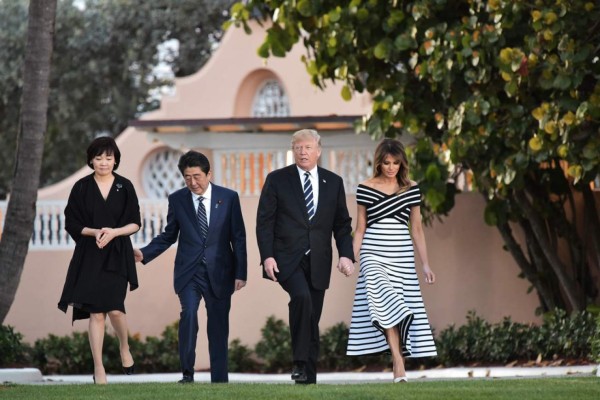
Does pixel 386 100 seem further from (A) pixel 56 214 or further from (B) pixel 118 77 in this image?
(B) pixel 118 77

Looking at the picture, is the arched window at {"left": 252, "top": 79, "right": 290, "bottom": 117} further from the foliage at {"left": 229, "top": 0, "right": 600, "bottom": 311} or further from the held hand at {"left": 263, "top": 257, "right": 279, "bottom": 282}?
the held hand at {"left": 263, "top": 257, "right": 279, "bottom": 282}

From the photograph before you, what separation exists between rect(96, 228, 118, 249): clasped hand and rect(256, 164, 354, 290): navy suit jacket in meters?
1.10

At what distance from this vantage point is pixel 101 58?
1344 inches

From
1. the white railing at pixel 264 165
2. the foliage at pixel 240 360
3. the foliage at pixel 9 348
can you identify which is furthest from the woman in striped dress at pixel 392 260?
the foliage at pixel 240 360

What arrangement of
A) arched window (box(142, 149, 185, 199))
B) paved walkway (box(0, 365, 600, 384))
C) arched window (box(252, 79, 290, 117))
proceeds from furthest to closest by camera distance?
1. arched window (box(142, 149, 185, 199))
2. arched window (box(252, 79, 290, 117))
3. paved walkway (box(0, 365, 600, 384))

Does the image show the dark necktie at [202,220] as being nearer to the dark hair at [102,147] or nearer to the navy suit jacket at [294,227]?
the navy suit jacket at [294,227]

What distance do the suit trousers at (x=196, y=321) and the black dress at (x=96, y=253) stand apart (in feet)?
1.62

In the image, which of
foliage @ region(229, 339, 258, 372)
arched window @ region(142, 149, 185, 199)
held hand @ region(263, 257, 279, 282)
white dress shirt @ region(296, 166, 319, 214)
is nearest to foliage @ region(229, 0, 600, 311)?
foliage @ region(229, 339, 258, 372)

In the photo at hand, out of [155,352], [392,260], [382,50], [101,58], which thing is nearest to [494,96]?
[382,50]

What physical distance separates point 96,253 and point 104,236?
0.70ft

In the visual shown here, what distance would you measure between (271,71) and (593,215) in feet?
29.0

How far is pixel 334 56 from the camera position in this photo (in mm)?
15492

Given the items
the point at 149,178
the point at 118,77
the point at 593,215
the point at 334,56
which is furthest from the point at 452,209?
the point at 118,77

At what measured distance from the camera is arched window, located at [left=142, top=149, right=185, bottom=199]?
86.4 feet
